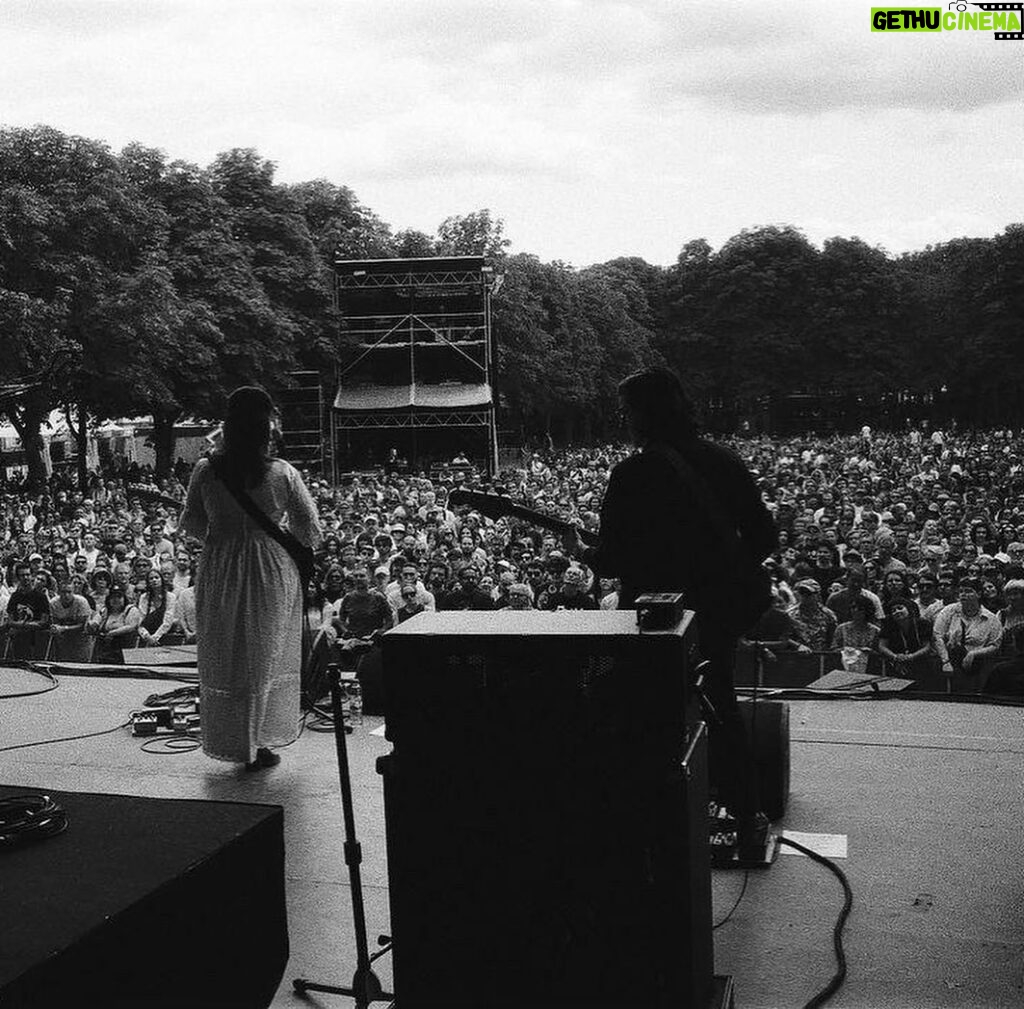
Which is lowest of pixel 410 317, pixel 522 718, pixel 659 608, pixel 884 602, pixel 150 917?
pixel 884 602

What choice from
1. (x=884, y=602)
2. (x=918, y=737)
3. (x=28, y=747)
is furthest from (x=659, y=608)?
(x=884, y=602)

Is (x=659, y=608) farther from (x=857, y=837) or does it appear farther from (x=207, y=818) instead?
(x=857, y=837)

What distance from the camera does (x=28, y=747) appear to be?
524 cm

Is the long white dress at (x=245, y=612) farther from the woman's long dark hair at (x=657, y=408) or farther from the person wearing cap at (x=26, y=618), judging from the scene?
the person wearing cap at (x=26, y=618)

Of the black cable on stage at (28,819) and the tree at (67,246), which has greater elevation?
the tree at (67,246)

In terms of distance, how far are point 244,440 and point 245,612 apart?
0.67 metres

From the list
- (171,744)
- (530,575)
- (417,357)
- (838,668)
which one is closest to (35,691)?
(171,744)

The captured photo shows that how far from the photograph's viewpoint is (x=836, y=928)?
3.03m

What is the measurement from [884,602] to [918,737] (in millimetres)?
5120

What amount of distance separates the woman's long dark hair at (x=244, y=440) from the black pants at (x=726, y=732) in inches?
80.2

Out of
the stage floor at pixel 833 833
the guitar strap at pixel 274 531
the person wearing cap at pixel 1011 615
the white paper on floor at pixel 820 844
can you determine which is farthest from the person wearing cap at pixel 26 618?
the white paper on floor at pixel 820 844

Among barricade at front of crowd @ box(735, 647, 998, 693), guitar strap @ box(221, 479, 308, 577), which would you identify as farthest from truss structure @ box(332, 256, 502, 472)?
guitar strap @ box(221, 479, 308, 577)

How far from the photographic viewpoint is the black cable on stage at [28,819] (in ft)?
7.66

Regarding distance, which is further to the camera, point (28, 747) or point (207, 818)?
point (28, 747)
